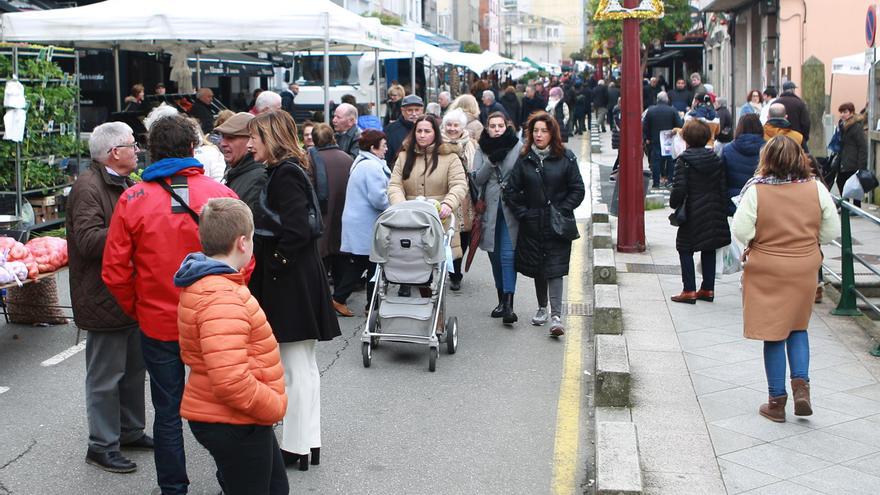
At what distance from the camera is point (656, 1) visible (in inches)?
447

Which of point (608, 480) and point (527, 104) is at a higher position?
point (527, 104)

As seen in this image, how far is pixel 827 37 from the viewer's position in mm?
21656

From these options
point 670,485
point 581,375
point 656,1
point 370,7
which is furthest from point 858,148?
point 370,7

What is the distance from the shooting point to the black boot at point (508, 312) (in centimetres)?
890

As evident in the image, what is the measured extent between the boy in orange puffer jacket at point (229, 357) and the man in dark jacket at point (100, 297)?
1.57 metres

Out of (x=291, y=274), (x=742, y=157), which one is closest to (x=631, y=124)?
(x=742, y=157)

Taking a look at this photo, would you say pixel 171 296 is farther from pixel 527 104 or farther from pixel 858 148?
pixel 527 104

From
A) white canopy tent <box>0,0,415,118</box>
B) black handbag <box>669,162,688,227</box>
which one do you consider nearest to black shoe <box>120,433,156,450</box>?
black handbag <box>669,162,688,227</box>

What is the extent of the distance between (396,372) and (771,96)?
573 inches

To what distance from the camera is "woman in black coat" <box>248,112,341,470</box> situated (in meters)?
5.26

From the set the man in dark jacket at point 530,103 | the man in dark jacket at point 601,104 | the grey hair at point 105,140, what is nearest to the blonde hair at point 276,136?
the grey hair at point 105,140

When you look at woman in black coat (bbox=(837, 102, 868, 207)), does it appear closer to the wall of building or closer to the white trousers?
the wall of building

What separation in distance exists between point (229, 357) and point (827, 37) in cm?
2049

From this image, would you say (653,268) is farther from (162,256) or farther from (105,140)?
(162,256)
